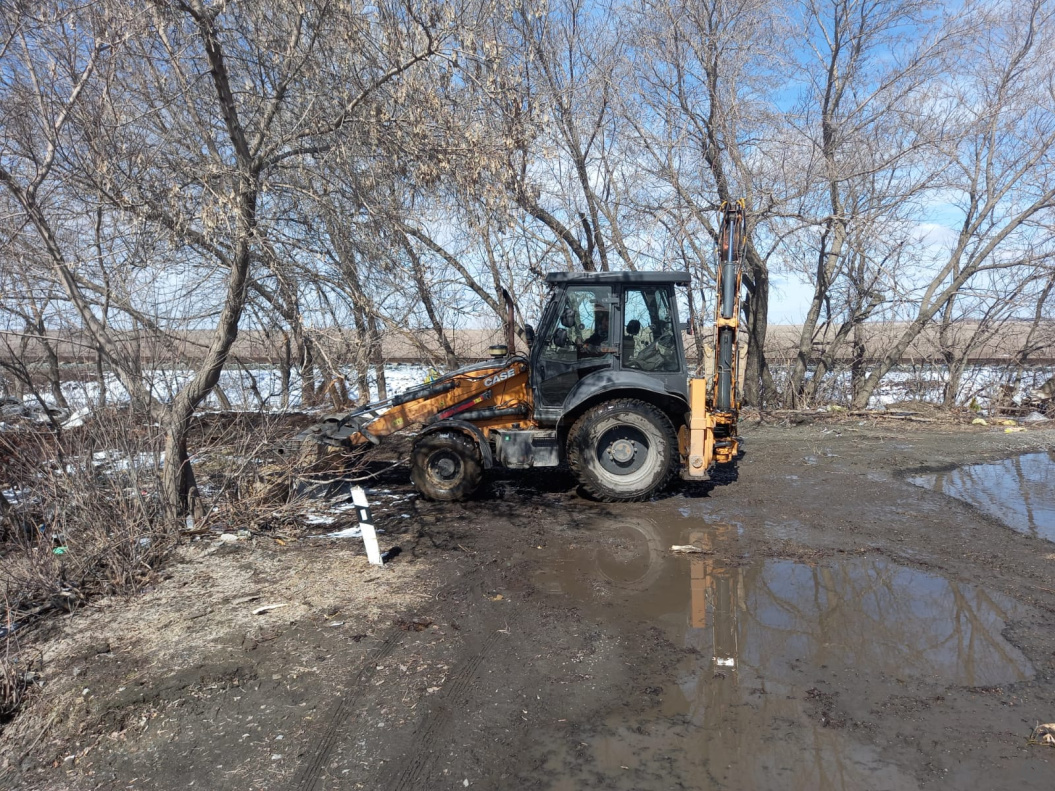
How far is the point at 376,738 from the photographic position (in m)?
3.45

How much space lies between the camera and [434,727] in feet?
11.6

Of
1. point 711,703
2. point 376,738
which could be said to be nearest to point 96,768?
point 376,738

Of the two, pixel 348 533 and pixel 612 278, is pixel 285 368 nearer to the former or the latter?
pixel 348 533

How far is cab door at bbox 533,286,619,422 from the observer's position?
7609mm

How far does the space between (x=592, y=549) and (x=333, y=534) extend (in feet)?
8.18

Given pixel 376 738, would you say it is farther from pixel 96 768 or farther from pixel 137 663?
pixel 137 663

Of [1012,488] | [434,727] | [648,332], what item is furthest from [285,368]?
[1012,488]

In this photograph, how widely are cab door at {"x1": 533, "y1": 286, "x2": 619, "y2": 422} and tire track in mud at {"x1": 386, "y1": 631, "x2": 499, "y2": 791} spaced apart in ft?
12.3

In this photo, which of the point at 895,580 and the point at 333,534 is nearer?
the point at 895,580

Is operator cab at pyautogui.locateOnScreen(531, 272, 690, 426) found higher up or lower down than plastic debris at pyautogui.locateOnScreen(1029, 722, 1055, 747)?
higher up

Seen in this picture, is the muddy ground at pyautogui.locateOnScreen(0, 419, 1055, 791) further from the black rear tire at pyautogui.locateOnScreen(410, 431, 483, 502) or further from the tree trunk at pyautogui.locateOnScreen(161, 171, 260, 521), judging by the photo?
the black rear tire at pyautogui.locateOnScreen(410, 431, 483, 502)

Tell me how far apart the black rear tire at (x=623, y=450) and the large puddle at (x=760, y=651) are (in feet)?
3.50

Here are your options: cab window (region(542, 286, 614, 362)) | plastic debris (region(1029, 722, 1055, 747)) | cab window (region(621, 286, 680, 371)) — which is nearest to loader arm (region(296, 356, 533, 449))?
cab window (region(542, 286, 614, 362))

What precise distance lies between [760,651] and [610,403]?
3660mm
